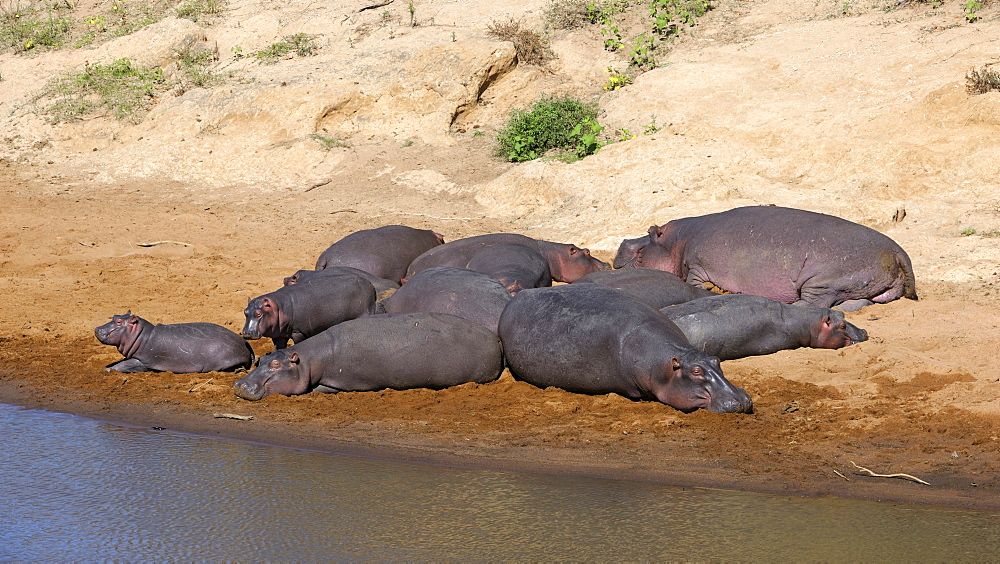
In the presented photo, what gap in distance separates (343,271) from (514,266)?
1.38 metres

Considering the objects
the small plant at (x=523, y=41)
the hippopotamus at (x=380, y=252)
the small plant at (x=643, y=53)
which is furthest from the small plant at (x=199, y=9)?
the hippopotamus at (x=380, y=252)

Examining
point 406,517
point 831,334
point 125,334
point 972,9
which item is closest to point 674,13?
point 972,9

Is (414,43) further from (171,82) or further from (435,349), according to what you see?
(435,349)

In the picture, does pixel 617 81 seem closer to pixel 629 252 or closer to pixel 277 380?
pixel 629 252

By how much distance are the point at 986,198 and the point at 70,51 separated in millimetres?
14265

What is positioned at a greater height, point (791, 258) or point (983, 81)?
point (983, 81)

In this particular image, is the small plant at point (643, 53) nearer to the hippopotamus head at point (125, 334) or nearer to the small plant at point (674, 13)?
the small plant at point (674, 13)

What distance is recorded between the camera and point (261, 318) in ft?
23.2

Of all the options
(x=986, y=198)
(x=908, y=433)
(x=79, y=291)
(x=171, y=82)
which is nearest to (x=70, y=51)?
(x=171, y=82)

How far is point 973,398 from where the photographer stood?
5531mm

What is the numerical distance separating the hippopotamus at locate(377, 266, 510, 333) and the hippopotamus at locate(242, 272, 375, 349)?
0.27 m

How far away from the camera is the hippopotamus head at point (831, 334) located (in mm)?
6711

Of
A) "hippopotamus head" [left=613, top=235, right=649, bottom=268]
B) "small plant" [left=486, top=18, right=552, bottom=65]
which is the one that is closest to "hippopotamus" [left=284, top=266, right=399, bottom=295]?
"hippopotamus head" [left=613, top=235, right=649, bottom=268]

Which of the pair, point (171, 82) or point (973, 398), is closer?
→ point (973, 398)
